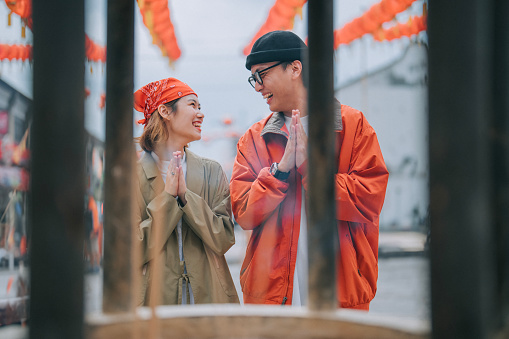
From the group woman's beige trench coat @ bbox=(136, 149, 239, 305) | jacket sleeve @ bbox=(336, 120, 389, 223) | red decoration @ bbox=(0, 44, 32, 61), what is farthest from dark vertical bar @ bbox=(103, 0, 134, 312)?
red decoration @ bbox=(0, 44, 32, 61)

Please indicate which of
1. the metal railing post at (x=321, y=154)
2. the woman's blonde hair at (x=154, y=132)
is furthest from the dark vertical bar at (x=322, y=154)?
the woman's blonde hair at (x=154, y=132)

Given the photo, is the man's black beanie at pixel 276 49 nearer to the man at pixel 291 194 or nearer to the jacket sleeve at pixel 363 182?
the man at pixel 291 194

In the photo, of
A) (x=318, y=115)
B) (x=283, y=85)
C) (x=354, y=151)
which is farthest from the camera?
(x=283, y=85)

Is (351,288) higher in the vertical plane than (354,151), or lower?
lower

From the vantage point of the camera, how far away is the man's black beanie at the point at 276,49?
5.68 ft

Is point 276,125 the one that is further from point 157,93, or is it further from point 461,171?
point 461,171

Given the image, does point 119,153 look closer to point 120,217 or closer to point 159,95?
point 120,217

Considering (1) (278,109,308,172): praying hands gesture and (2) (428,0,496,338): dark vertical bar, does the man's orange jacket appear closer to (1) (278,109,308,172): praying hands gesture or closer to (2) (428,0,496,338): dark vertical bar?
(1) (278,109,308,172): praying hands gesture

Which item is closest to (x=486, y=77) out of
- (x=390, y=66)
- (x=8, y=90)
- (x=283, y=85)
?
(x=283, y=85)

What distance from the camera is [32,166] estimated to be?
1.24 ft

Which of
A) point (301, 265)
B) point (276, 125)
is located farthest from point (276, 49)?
point (301, 265)

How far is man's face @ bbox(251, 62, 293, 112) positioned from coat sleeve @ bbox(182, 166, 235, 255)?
1.40 ft

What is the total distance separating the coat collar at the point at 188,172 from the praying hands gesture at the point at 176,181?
0.19 ft

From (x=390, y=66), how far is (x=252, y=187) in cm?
916
